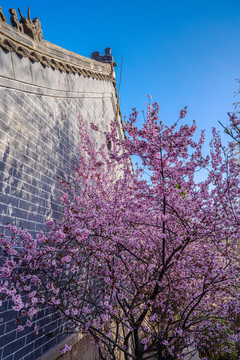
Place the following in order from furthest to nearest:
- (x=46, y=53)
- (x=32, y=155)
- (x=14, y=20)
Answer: (x=46, y=53) < (x=32, y=155) < (x=14, y=20)

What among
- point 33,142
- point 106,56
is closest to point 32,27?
point 33,142

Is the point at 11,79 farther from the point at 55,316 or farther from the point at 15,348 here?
the point at 55,316

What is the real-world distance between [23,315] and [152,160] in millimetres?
3288

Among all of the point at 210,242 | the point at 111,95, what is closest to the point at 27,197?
the point at 210,242

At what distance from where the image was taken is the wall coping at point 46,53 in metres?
3.81

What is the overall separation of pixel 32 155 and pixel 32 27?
2589 millimetres

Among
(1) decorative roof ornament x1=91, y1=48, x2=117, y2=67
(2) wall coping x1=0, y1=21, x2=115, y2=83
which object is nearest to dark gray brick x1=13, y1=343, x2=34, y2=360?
(2) wall coping x1=0, y1=21, x2=115, y2=83

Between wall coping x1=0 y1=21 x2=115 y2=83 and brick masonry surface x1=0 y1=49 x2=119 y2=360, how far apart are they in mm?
134

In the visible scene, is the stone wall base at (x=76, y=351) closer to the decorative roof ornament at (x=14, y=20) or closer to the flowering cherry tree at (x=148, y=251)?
the flowering cherry tree at (x=148, y=251)

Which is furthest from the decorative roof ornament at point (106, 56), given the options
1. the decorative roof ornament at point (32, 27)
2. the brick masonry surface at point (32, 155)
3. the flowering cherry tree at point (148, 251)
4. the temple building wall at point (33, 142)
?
the flowering cherry tree at point (148, 251)

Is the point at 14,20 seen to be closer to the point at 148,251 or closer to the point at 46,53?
the point at 46,53

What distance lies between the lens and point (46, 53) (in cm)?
502

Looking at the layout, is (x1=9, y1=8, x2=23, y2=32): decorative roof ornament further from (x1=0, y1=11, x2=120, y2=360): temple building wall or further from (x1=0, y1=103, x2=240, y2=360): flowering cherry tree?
(x1=0, y1=103, x2=240, y2=360): flowering cherry tree

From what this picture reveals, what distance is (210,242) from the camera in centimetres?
495
